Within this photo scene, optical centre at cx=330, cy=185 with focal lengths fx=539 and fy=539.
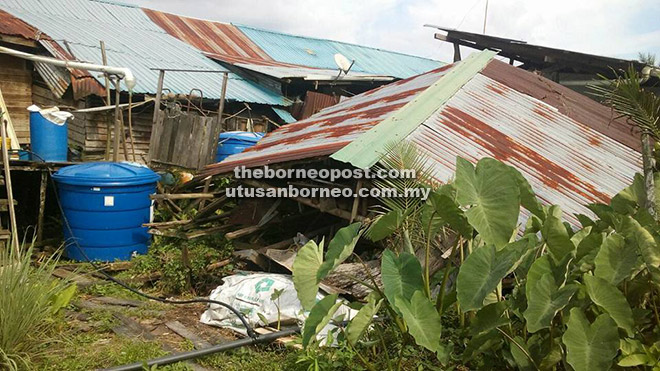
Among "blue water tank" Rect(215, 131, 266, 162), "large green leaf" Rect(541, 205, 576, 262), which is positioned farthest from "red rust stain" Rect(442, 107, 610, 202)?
"blue water tank" Rect(215, 131, 266, 162)

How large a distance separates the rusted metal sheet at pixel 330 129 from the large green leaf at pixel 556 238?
2473mm

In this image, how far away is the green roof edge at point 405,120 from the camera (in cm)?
498

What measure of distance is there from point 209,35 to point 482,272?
17.7 meters

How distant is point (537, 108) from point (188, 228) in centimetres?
523

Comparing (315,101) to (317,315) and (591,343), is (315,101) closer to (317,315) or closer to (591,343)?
(317,315)

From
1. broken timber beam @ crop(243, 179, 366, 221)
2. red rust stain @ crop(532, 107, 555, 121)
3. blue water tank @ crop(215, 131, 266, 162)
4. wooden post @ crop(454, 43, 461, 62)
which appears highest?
wooden post @ crop(454, 43, 461, 62)

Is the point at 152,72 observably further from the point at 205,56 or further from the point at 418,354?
the point at 418,354

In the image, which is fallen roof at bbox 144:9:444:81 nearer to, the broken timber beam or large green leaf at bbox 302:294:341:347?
the broken timber beam

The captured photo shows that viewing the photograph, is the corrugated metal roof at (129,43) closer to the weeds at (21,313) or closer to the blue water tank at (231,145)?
the blue water tank at (231,145)

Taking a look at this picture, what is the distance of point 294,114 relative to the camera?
15312 mm

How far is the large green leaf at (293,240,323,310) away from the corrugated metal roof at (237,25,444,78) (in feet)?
55.1

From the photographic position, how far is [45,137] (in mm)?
8344

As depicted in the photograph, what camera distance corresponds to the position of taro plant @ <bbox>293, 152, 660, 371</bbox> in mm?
2830

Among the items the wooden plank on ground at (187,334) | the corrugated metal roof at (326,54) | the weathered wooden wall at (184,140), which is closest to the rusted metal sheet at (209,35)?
the corrugated metal roof at (326,54)
